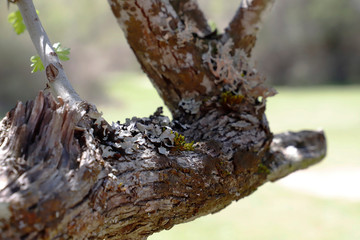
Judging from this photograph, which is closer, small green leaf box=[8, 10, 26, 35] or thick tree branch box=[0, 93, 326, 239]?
thick tree branch box=[0, 93, 326, 239]

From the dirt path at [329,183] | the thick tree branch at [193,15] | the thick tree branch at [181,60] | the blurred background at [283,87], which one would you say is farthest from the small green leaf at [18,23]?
the dirt path at [329,183]

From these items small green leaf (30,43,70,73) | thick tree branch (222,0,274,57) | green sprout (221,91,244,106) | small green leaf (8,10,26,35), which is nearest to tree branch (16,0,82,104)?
small green leaf (30,43,70,73)

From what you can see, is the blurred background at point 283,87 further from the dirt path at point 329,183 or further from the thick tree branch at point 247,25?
the thick tree branch at point 247,25

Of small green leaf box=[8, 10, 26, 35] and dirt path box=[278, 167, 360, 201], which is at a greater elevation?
dirt path box=[278, 167, 360, 201]

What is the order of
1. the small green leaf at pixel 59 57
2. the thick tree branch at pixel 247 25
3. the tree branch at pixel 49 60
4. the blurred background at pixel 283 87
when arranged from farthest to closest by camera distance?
the blurred background at pixel 283 87, the thick tree branch at pixel 247 25, the small green leaf at pixel 59 57, the tree branch at pixel 49 60

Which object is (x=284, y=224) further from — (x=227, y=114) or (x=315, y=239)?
(x=227, y=114)

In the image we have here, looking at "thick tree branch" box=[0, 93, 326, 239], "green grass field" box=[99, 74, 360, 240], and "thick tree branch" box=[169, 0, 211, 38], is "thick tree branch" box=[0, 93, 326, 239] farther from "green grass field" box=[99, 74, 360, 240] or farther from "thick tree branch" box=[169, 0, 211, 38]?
"green grass field" box=[99, 74, 360, 240]

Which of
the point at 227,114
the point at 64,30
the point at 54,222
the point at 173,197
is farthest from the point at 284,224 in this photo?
the point at 64,30
